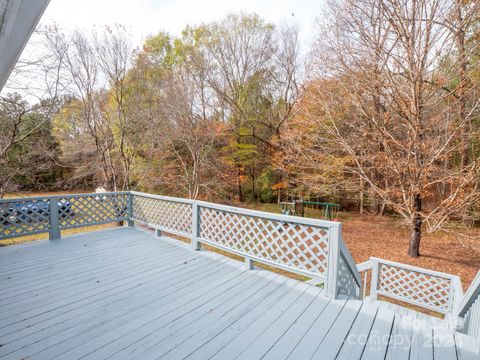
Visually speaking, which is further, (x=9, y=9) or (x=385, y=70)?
(x=385, y=70)

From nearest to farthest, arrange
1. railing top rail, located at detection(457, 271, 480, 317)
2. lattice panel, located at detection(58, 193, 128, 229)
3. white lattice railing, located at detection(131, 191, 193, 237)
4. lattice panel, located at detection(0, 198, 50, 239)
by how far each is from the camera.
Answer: railing top rail, located at detection(457, 271, 480, 317) < lattice panel, located at detection(0, 198, 50, 239) < white lattice railing, located at detection(131, 191, 193, 237) < lattice panel, located at detection(58, 193, 128, 229)

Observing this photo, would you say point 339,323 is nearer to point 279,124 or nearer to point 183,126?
point 183,126

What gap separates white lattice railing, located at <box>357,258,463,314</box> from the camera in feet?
13.0

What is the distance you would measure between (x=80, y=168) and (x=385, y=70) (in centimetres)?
1062

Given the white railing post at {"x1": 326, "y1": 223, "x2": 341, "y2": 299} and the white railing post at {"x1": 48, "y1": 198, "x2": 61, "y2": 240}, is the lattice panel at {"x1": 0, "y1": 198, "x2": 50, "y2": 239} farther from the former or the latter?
the white railing post at {"x1": 326, "y1": 223, "x2": 341, "y2": 299}

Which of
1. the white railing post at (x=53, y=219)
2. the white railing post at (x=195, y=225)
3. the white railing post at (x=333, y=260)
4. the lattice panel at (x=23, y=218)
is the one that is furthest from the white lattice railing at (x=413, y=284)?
the lattice panel at (x=23, y=218)

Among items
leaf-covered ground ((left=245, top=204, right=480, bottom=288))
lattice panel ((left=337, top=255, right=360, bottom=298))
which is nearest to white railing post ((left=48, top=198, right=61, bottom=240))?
lattice panel ((left=337, top=255, right=360, bottom=298))

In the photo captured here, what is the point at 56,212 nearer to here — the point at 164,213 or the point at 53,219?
the point at 53,219

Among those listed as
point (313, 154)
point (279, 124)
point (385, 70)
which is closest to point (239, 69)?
point (279, 124)

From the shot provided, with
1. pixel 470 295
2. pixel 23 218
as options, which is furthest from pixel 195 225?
pixel 470 295

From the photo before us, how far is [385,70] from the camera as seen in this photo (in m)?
5.57

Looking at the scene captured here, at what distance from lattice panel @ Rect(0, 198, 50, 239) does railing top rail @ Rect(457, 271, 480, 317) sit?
249 inches

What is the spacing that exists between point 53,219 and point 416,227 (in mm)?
8612

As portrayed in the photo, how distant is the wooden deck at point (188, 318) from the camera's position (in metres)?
1.94
